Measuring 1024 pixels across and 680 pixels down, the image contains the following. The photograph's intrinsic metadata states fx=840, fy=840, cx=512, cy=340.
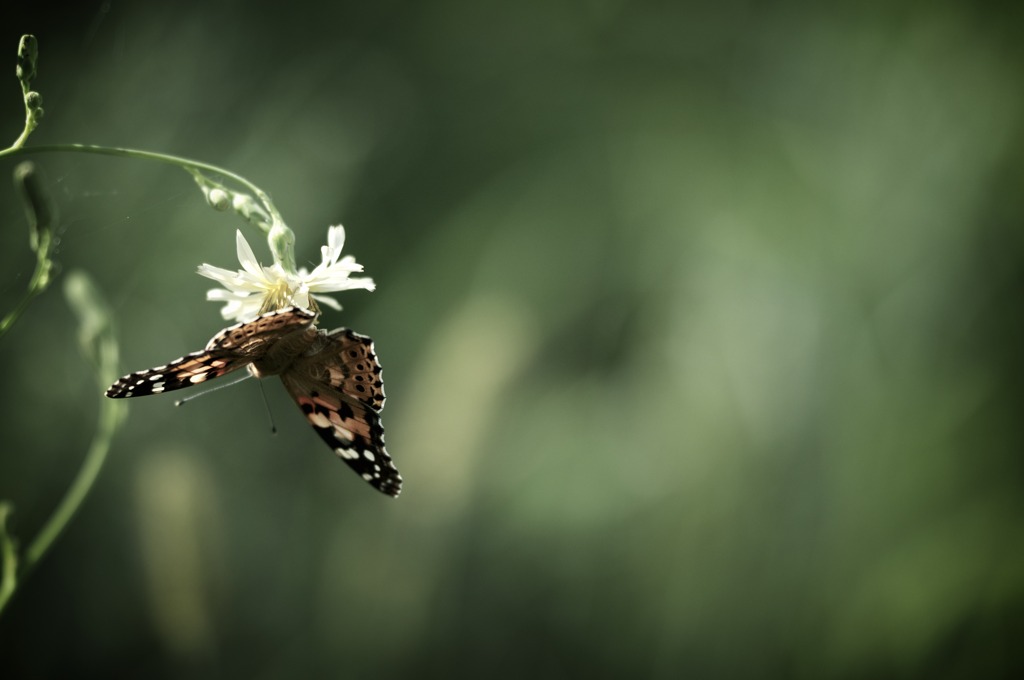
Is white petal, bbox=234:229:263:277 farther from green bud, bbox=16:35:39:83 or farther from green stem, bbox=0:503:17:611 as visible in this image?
green stem, bbox=0:503:17:611

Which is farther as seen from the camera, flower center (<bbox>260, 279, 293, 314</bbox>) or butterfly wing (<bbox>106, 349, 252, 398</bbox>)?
flower center (<bbox>260, 279, 293, 314</bbox>)

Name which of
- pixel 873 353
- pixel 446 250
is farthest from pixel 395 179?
pixel 873 353

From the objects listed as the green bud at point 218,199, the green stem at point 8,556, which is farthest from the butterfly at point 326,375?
the green stem at point 8,556

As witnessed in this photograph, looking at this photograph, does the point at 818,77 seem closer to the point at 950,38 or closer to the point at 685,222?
the point at 950,38

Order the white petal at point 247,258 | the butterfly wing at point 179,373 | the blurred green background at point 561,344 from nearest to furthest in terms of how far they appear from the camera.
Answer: the butterfly wing at point 179,373 → the white petal at point 247,258 → the blurred green background at point 561,344

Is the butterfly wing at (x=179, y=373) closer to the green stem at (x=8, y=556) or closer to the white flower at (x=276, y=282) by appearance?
the white flower at (x=276, y=282)

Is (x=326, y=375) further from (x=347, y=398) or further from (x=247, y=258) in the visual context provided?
(x=247, y=258)

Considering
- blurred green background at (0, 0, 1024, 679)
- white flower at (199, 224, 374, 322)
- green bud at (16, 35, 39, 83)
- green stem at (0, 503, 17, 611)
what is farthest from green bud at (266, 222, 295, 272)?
blurred green background at (0, 0, 1024, 679)
